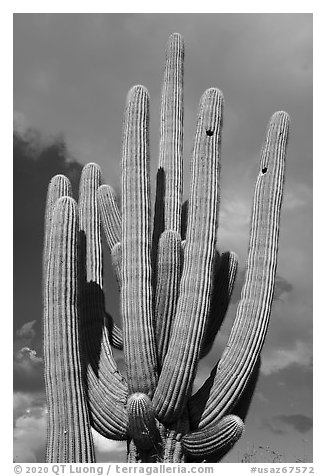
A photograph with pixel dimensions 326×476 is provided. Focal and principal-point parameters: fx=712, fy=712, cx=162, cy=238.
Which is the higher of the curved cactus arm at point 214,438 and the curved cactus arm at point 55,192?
the curved cactus arm at point 55,192

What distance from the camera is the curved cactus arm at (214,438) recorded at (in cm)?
872

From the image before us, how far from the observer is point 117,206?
10.6 meters

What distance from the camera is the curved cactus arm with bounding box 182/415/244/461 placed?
28.6 feet

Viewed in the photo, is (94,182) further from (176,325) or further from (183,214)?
(176,325)

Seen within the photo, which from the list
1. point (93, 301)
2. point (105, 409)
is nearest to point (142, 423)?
point (105, 409)

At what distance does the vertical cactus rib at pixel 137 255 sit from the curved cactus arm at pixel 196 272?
28cm

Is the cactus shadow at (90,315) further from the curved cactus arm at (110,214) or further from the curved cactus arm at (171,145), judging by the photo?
the curved cactus arm at (171,145)

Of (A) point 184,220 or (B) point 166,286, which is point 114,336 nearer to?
(B) point 166,286

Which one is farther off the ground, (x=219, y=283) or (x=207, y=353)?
(x=219, y=283)

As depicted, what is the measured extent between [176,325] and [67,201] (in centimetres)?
202

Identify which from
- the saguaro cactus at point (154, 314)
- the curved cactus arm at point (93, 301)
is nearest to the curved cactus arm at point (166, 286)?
the saguaro cactus at point (154, 314)
